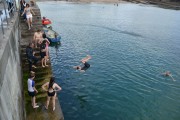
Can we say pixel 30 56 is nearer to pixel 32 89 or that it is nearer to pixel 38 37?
pixel 38 37

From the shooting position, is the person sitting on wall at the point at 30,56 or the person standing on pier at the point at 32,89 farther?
the person sitting on wall at the point at 30,56

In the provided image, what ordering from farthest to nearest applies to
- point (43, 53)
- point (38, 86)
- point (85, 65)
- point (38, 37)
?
point (85, 65) < point (38, 37) < point (43, 53) < point (38, 86)

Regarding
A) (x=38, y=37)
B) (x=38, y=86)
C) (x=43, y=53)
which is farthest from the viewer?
(x=38, y=37)

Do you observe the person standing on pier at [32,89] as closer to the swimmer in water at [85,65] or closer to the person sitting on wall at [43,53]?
the person sitting on wall at [43,53]

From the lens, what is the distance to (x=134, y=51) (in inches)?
1320

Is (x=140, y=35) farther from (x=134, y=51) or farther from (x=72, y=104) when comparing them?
(x=72, y=104)

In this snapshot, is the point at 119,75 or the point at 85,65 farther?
the point at 119,75

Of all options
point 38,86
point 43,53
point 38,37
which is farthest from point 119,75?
point 38,86

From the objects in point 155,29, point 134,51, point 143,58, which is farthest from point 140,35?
point 143,58

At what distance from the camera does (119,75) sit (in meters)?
24.7

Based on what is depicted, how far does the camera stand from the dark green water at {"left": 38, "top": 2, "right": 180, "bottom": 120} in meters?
18.1

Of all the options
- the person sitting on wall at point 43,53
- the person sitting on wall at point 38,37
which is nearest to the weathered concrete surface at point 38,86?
the person sitting on wall at point 43,53

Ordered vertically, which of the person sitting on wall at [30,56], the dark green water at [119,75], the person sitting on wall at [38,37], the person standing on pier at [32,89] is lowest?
the dark green water at [119,75]

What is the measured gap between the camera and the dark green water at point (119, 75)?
18125 millimetres
